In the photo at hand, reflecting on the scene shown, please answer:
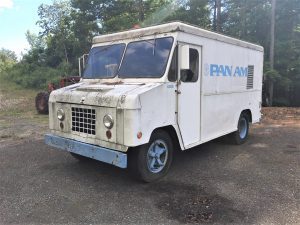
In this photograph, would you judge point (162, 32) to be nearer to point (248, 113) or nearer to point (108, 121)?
point (108, 121)

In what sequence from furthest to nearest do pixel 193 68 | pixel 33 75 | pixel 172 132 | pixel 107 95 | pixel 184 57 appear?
1. pixel 33 75
2. pixel 193 68
3. pixel 172 132
4. pixel 184 57
5. pixel 107 95

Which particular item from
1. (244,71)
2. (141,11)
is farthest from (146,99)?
(141,11)

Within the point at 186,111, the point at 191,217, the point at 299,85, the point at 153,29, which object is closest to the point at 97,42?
the point at 153,29

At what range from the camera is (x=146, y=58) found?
5.20 metres

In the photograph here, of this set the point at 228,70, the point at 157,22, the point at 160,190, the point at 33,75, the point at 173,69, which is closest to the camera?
the point at 160,190

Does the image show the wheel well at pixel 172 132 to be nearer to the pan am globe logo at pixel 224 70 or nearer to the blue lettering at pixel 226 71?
the pan am globe logo at pixel 224 70

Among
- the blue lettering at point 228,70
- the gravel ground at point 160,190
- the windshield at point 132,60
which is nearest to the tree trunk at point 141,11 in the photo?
the blue lettering at point 228,70

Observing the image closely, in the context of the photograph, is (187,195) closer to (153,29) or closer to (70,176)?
(70,176)

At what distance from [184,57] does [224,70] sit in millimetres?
1972

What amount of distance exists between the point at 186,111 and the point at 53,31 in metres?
30.2

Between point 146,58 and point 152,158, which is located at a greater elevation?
point 146,58

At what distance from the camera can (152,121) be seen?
468 cm

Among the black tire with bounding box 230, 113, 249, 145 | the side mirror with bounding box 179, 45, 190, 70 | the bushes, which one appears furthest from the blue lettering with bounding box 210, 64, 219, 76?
the bushes

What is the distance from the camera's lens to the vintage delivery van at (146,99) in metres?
4.52
